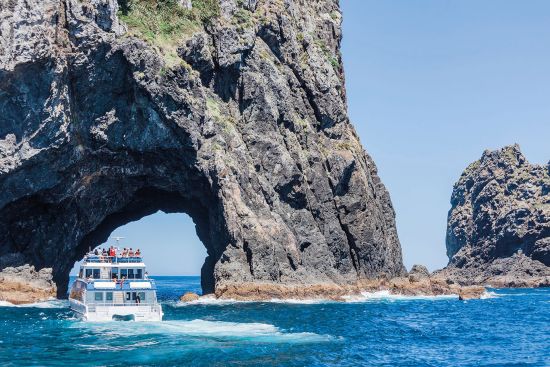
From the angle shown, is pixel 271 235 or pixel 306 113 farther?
pixel 306 113

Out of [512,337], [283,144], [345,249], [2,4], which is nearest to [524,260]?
[345,249]

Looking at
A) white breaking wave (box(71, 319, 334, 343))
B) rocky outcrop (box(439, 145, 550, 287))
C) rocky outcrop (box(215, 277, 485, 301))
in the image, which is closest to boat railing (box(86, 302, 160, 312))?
white breaking wave (box(71, 319, 334, 343))

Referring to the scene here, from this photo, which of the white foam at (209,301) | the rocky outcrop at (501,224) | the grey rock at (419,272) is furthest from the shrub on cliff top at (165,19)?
the rocky outcrop at (501,224)

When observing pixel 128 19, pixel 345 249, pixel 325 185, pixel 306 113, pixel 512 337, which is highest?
pixel 128 19

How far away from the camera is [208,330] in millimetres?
45000

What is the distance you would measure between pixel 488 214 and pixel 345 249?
94.7m

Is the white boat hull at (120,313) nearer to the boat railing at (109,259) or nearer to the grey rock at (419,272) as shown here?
the boat railing at (109,259)

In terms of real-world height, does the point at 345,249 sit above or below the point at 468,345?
above

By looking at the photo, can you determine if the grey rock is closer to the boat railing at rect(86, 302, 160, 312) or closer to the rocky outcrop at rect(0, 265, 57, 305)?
the rocky outcrop at rect(0, 265, 57, 305)

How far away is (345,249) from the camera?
291ft

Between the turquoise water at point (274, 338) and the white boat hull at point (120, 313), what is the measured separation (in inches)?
44.6

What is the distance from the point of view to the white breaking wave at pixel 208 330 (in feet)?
140

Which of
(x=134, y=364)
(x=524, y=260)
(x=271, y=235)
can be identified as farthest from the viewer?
(x=524, y=260)

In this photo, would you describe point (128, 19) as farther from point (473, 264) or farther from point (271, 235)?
point (473, 264)
